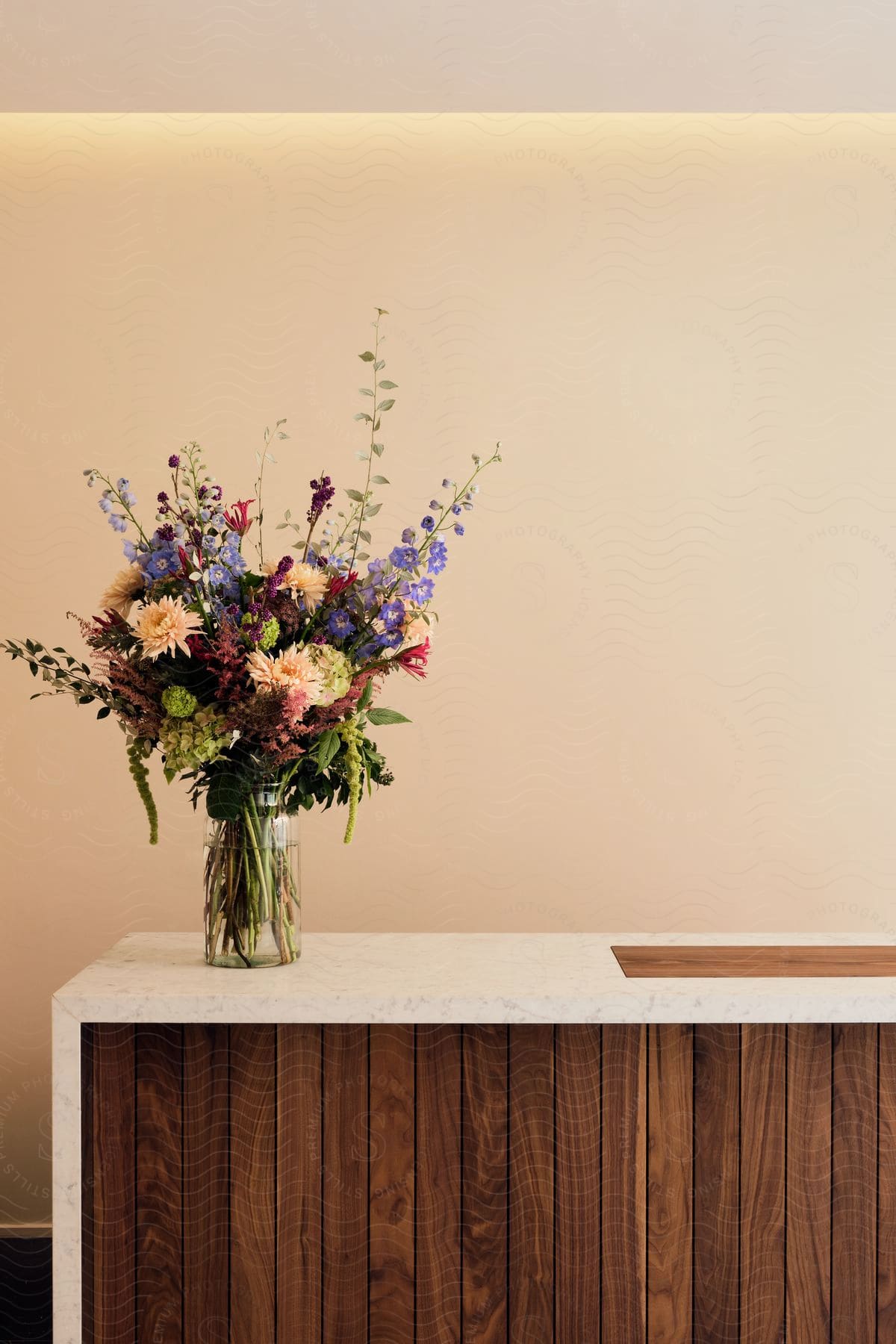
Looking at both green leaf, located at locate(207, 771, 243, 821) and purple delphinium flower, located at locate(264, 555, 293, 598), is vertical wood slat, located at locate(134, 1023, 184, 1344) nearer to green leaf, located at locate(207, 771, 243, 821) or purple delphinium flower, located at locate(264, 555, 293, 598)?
green leaf, located at locate(207, 771, 243, 821)

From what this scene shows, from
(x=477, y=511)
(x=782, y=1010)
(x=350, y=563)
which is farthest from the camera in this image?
(x=477, y=511)

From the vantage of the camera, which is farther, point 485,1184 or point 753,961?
point 753,961

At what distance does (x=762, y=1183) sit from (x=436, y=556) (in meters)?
0.98

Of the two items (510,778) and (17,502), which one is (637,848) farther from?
(17,502)

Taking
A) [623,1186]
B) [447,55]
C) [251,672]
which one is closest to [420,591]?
[251,672]

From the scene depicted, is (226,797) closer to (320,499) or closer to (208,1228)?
(320,499)

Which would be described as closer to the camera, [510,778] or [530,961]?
[530,961]

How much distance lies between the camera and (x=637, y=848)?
2516 mm

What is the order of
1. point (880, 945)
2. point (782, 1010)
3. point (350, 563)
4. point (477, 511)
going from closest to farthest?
point (782, 1010), point (350, 563), point (880, 945), point (477, 511)

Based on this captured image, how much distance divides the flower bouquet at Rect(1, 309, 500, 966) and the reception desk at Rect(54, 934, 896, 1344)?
0.19 m

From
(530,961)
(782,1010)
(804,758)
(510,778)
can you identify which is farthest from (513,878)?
(782,1010)

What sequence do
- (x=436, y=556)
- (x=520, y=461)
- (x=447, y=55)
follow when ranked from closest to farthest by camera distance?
(x=436, y=556)
(x=447, y=55)
(x=520, y=461)

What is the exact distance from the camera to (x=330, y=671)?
4.75 ft

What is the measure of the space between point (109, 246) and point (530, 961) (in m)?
Result: 2.01
